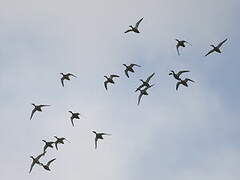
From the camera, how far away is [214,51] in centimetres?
12375

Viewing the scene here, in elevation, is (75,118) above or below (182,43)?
below

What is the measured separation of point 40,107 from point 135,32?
841 inches

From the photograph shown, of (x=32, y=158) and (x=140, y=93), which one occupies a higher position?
(x=140, y=93)

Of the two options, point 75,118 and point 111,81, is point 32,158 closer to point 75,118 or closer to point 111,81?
point 75,118

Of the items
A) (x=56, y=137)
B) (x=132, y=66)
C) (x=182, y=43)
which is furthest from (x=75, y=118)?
(x=182, y=43)

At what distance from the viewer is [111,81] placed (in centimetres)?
12444

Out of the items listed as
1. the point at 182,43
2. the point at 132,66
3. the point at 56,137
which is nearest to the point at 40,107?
the point at 56,137

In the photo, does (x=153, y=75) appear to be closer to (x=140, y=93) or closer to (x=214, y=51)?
(x=140, y=93)

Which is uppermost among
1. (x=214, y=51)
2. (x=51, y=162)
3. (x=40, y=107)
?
(x=214, y=51)

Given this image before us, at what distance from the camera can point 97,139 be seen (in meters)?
126

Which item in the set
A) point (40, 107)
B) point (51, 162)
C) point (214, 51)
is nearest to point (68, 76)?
point (40, 107)

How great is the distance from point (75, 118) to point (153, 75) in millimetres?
15413

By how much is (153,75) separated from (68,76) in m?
16.3

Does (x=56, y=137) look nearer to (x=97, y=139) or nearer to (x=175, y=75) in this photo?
(x=97, y=139)
